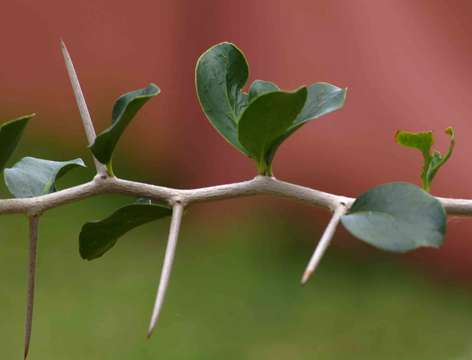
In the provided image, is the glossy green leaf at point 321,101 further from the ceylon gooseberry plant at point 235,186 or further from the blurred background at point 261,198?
the blurred background at point 261,198

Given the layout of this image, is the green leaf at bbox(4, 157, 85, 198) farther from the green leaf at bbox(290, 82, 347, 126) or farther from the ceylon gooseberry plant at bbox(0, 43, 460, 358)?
the green leaf at bbox(290, 82, 347, 126)

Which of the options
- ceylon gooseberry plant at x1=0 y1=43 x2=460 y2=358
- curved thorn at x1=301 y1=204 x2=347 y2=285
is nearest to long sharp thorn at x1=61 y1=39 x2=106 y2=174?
ceylon gooseberry plant at x1=0 y1=43 x2=460 y2=358

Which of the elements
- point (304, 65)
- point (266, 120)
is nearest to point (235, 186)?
point (266, 120)

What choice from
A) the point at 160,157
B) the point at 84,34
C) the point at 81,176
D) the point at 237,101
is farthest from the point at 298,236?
the point at 237,101

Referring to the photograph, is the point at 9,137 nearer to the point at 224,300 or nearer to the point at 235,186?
the point at 235,186

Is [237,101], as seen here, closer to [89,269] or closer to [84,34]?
[89,269]
